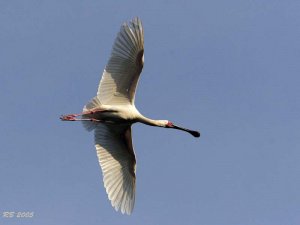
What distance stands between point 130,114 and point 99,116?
1.00 meters

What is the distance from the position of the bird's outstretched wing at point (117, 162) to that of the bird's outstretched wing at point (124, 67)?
48.7 inches

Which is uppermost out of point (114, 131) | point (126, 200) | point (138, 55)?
point (138, 55)

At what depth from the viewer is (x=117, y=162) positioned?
28.7m

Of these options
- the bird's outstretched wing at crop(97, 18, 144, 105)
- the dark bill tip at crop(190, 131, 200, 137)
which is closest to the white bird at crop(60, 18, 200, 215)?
the bird's outstretched wing at crop(97, 18, 144, 105)

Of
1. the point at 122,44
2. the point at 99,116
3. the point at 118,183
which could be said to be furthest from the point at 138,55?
the point at 118,183

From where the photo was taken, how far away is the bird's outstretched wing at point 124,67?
26594mm

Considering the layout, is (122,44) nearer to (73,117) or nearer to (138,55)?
(138,55)

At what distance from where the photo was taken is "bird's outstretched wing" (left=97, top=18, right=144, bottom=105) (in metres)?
26.6

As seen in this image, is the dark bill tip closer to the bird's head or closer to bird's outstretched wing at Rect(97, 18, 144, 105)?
the bird's head

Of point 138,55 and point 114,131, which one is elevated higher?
point 138,55

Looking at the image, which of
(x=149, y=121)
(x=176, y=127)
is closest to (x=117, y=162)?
(x=149, y=121)


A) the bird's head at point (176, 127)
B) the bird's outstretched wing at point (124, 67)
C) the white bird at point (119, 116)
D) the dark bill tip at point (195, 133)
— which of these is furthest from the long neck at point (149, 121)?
the dark bill tip at point (195, 133)

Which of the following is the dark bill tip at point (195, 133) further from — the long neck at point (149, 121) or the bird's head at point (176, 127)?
the long neck at point (149, 121)

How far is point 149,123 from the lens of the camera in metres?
28.3
